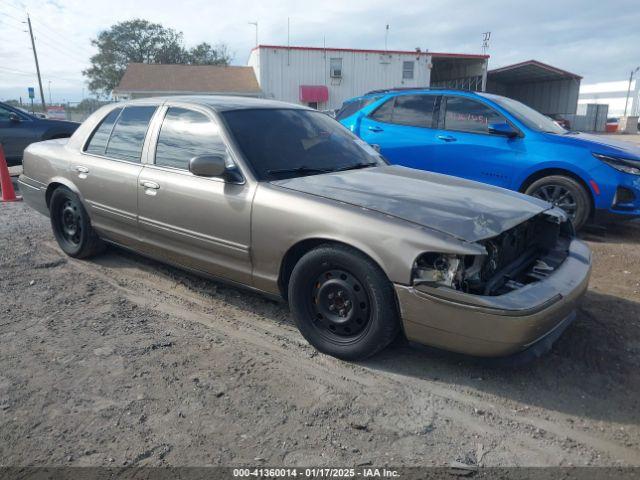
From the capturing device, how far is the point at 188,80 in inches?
1321

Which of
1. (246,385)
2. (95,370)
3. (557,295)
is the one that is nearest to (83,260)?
(95,370)

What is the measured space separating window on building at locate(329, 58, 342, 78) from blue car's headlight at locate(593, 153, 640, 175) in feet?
92.3

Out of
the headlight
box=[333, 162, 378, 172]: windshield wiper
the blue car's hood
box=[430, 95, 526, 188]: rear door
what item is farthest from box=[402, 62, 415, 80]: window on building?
the headlight

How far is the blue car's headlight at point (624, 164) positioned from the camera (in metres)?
5.57

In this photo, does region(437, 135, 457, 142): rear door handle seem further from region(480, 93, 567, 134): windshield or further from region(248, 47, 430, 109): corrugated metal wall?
region(248, 47, 430, 109): corrugated metal wall

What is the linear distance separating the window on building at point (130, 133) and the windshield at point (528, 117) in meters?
4.32

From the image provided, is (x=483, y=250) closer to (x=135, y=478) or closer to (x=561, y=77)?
(x=135, y=478)

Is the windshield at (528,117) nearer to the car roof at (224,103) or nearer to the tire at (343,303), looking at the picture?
the car roof at (224,103)

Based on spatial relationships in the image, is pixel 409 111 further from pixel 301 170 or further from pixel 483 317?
pixel 483 317

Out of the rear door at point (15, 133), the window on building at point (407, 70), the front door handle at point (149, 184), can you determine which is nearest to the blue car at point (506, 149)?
the front door handle at point (149, 184)

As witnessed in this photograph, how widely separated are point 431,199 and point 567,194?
3428 millimetres

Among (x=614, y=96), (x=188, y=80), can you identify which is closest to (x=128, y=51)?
(x=188, y=80)

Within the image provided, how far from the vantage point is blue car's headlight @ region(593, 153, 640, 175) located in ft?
18.3

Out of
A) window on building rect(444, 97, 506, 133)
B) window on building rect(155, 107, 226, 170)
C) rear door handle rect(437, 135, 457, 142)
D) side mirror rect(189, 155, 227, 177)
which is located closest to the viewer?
side mirror rect(189, 155, 227, 177)
